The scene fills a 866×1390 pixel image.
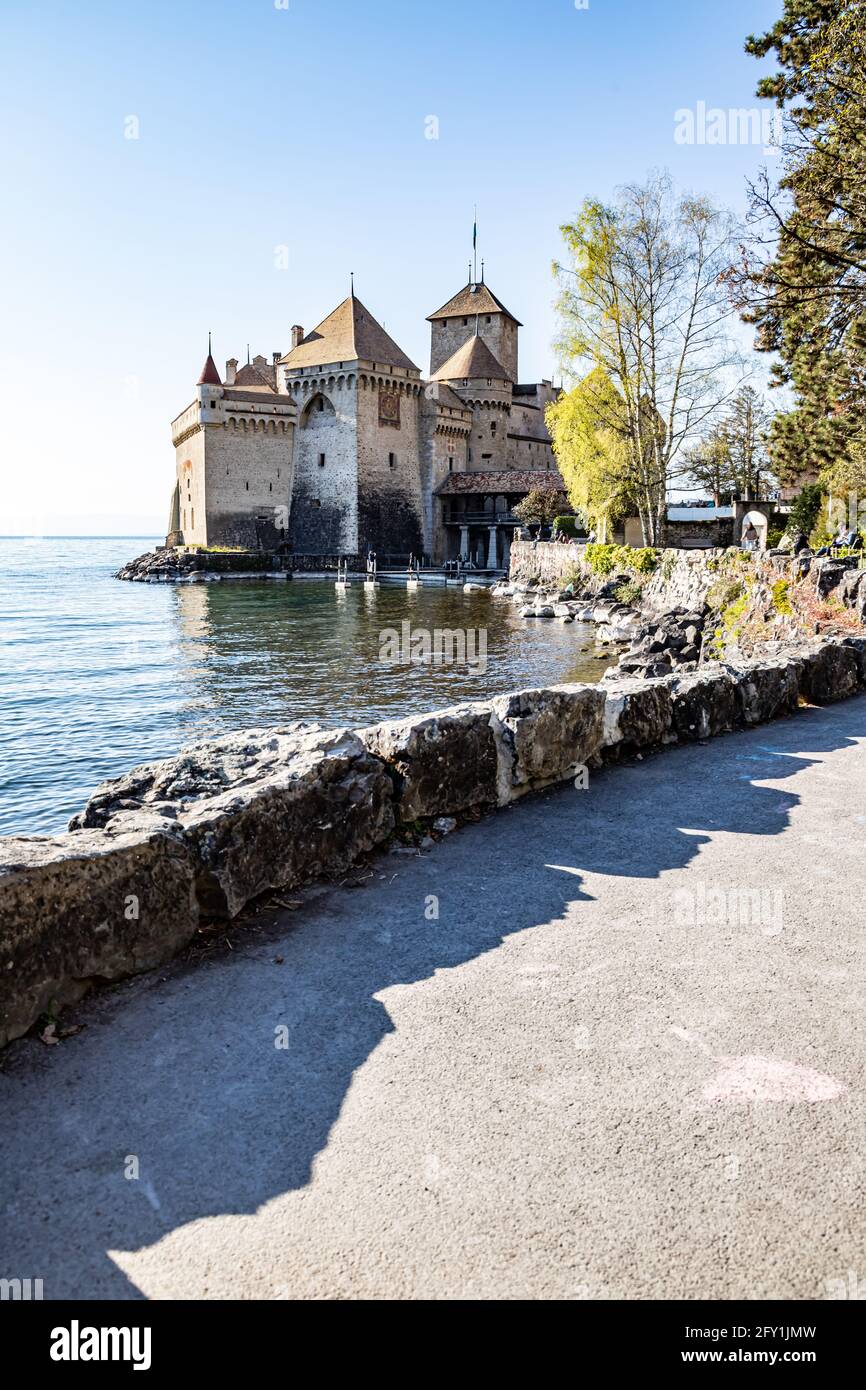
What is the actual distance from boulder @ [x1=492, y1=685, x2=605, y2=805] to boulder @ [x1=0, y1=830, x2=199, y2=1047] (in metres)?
2.77

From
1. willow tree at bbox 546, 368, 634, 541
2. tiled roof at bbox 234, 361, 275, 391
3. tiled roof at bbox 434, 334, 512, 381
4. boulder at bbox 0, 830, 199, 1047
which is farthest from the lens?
tiled roof at bbox 234, 361, 275, 391

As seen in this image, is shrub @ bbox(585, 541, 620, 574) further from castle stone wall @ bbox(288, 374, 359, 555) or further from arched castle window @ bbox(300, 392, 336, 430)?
arched castle window @ bbox(300, 392, 336, 430)

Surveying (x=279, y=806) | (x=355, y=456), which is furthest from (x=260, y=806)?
(x=355, y=456)

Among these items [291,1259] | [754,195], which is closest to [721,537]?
[754,195]

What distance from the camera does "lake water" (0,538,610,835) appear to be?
14.7 meters

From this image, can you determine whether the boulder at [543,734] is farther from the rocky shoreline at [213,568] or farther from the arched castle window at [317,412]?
the arched castle window at [317,412]

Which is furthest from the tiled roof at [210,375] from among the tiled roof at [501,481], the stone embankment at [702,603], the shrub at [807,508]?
the shrub at [807,508]

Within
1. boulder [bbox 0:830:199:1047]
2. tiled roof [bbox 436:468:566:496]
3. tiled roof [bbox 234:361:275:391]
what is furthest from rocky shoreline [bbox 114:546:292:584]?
boulder [bbox 0:830:199:1047]

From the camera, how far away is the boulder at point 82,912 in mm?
3480

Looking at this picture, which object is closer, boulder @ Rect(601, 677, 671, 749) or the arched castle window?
boulder @ Rect(601, 677, 671, 749)

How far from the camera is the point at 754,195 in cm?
1495

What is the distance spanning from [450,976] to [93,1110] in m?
1.62

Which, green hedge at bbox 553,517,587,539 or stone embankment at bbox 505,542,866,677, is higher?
green hedge at bbox 553,517,587,539

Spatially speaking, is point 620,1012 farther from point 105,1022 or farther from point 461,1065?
point 105,1022
